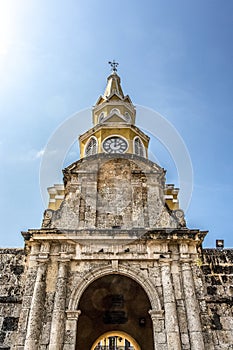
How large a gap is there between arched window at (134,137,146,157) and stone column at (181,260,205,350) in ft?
26.0

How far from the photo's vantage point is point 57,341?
1004 cm

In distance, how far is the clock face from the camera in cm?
1744

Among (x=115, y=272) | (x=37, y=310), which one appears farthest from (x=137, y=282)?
(x=37, y=310)

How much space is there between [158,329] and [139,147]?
10.4m

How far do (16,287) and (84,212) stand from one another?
3.76 m

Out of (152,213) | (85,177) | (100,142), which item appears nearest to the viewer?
(152,213)

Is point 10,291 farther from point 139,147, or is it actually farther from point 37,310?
point 139,147

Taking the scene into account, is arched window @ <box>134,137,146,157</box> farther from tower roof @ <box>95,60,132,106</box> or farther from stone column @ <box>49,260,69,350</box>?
stone column @ <box>49,260,69,350</box>

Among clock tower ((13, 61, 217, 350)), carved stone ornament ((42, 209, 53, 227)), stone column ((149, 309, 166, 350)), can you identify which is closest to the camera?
stone column ((149, 309, 166, 350))

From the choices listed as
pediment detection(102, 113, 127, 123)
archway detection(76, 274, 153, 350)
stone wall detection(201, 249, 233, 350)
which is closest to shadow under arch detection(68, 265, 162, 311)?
stone wall detection(201, 249, 233, 350)

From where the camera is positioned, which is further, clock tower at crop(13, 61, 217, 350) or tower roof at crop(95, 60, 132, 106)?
tower roof at crop(95, 60, 132, 106)

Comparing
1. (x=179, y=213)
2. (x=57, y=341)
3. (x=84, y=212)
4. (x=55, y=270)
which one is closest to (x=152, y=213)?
(x=179, y=213)

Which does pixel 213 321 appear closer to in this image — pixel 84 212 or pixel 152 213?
pixel 152 213

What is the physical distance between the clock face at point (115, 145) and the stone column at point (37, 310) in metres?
7.72
